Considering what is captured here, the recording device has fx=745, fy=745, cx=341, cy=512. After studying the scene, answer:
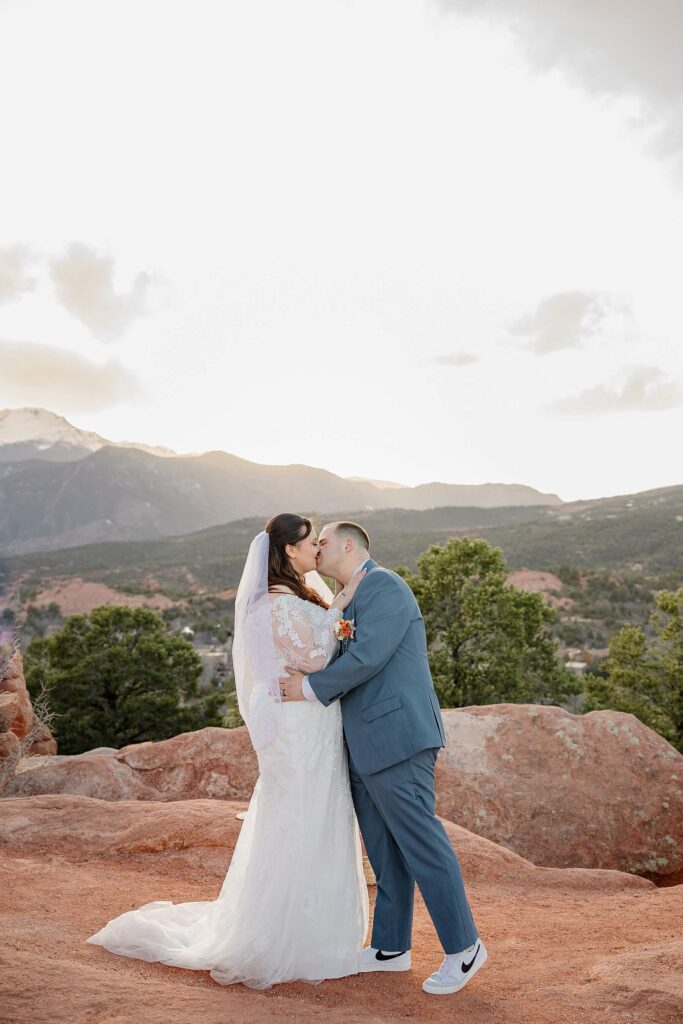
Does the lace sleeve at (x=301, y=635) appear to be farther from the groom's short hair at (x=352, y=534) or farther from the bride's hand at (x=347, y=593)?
the groom's short hair at (x=352, y=534)

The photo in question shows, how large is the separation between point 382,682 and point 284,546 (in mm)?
1079

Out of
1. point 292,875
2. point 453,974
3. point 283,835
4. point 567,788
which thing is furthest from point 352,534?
point 567,788

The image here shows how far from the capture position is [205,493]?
489 feet

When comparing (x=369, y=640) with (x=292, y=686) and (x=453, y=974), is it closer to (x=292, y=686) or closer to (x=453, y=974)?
(x=292, y=686)

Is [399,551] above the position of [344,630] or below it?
below

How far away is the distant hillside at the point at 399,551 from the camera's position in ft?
167

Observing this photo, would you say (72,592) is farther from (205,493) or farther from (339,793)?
(205,493)

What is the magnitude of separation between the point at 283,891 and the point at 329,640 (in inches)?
60.2

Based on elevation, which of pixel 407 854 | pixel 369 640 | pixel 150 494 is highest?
pixel 150 494

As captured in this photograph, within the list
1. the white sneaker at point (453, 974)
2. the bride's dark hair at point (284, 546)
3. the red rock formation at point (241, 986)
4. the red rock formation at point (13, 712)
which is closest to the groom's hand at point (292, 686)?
the bride's dark hair at point (284, 546)

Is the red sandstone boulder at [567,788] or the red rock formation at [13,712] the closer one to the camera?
the red sandstone boulder at [567,788]

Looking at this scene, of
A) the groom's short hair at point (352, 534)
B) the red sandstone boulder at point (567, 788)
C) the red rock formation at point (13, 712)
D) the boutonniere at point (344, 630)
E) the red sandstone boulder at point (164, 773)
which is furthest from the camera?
the red rock formation at point (13, 712)

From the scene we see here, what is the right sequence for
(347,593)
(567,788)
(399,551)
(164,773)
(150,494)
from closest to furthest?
(347,593) < (567,788) < (164,773) < (399,551) < (150,494)

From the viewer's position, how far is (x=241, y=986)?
434 centimetres
